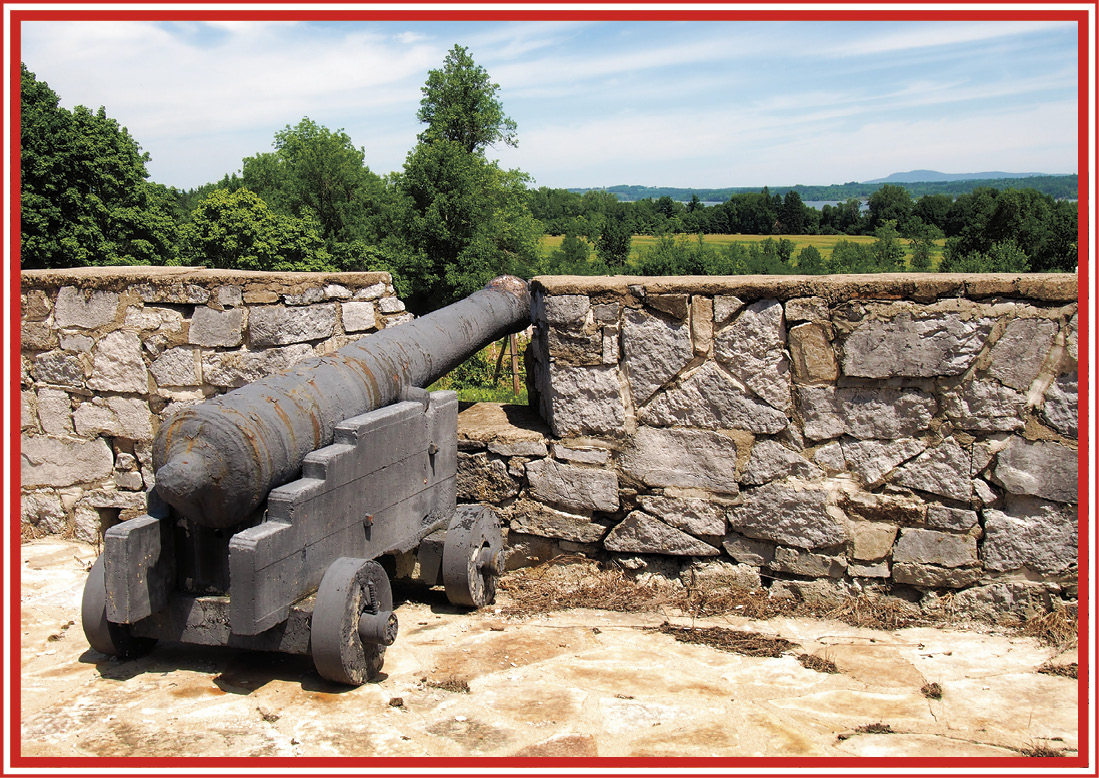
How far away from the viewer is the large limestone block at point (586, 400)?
4469mm

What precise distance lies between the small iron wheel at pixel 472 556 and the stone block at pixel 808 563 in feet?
4.42

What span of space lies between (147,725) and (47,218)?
19985 millimetres

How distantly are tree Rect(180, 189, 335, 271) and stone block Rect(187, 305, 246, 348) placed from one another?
22411 millimetres

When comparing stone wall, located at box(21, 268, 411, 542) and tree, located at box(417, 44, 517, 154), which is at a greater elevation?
tree, located at box(417, 44, 517, 154)

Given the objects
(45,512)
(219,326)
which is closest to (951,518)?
(219,326)

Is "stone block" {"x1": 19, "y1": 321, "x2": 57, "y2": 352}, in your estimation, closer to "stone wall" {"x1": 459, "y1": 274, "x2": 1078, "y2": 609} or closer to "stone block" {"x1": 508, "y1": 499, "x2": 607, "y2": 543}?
"stone wall" {"x1": 459, "y1": 274, "x2": 1078, "y2": 609}

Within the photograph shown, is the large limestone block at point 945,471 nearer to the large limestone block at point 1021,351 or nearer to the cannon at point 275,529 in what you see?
the large limestone block at point 1021,351

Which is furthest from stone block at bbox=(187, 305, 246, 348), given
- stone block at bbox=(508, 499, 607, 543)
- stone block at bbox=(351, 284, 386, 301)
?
stone block at bbox=(508, 499, 607, 543)

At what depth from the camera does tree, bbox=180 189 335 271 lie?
26922mm

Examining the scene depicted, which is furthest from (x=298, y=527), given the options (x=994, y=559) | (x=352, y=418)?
(x=994, y=559)

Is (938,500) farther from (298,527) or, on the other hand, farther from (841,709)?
(298,527)

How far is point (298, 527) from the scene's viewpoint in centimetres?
335

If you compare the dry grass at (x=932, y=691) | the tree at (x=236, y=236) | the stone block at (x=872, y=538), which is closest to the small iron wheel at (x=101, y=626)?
the dry grass at (x=932, y=691)

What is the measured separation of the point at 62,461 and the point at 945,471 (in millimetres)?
4778
